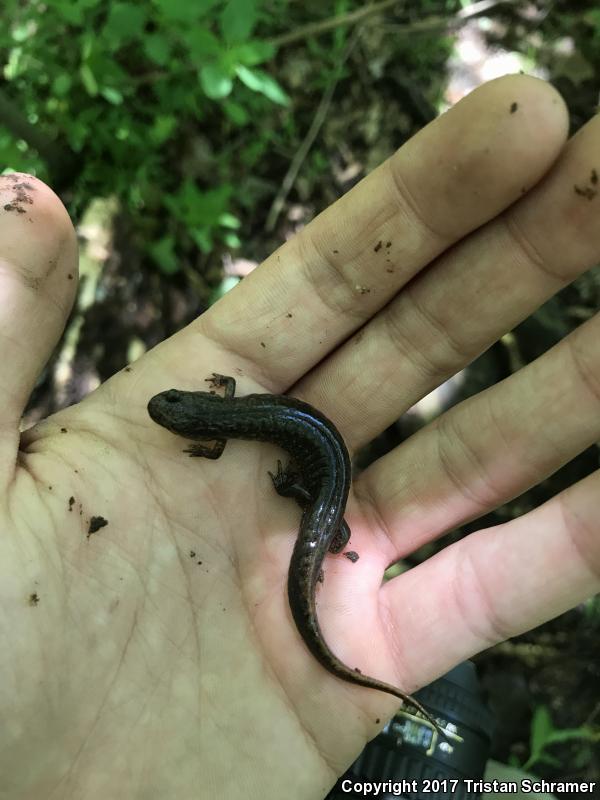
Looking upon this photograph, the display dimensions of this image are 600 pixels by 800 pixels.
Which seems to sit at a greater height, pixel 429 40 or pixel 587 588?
pixel 429 40

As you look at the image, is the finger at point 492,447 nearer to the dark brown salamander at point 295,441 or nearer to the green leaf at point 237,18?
the dark brown salamander at point 295,441

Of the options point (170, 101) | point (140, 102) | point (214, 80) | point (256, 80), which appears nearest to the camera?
point (214, 80)

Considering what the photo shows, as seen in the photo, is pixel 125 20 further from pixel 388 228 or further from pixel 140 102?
pixel 388 228

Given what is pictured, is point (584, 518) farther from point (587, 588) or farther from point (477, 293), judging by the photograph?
point (477, 293)

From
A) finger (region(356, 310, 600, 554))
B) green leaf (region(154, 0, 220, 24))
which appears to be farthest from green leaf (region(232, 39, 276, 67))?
finger (region(356, 310, 600, 554))

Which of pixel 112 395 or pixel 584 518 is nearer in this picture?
pixel 584 518

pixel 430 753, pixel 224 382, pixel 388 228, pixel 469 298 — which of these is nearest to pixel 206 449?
pixel 224 382

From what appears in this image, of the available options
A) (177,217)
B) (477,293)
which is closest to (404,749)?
(477,293)
